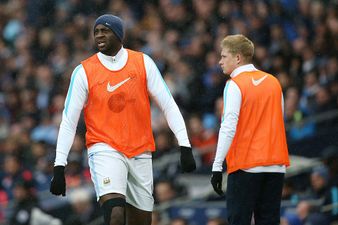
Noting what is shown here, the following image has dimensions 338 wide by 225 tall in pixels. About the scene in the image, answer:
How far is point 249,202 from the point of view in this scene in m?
9.07

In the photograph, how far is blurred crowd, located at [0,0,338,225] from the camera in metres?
14.9

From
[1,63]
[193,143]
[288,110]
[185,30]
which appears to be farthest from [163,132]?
[1,63]

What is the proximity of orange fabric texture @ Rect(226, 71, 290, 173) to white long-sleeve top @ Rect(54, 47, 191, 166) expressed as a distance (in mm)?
451

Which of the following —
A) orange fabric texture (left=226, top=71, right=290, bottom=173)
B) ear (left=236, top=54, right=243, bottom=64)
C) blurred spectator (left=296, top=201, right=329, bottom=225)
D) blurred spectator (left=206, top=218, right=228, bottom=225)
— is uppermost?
ear (left=236, top=54, right=243, bottom=64)

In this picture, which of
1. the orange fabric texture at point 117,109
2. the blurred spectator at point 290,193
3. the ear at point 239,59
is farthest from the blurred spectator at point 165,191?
the ear at point 239,59

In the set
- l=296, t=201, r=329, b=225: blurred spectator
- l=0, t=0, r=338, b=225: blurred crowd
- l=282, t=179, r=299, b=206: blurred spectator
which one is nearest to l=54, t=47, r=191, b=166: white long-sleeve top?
l=296, t=201, r=329, b=225: blurred spectator

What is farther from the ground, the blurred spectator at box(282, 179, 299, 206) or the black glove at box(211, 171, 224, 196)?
the black glove at box(211, 171, 224, 196)

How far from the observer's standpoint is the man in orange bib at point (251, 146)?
904cm

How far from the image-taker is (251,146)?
29.8 feet

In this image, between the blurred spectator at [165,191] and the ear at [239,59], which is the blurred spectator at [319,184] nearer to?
the blurred spectator at [165,191]

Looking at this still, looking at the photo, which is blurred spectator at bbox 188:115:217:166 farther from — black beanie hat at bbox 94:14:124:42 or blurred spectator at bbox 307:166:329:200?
black beanie hat at bbox 94:14:124:42

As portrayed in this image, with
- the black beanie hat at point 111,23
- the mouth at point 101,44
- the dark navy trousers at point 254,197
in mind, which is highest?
the black beanie hat at point 111,23

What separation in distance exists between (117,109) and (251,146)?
44.5 inches

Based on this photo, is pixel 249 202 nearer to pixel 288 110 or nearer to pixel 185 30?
pixel 288 110
